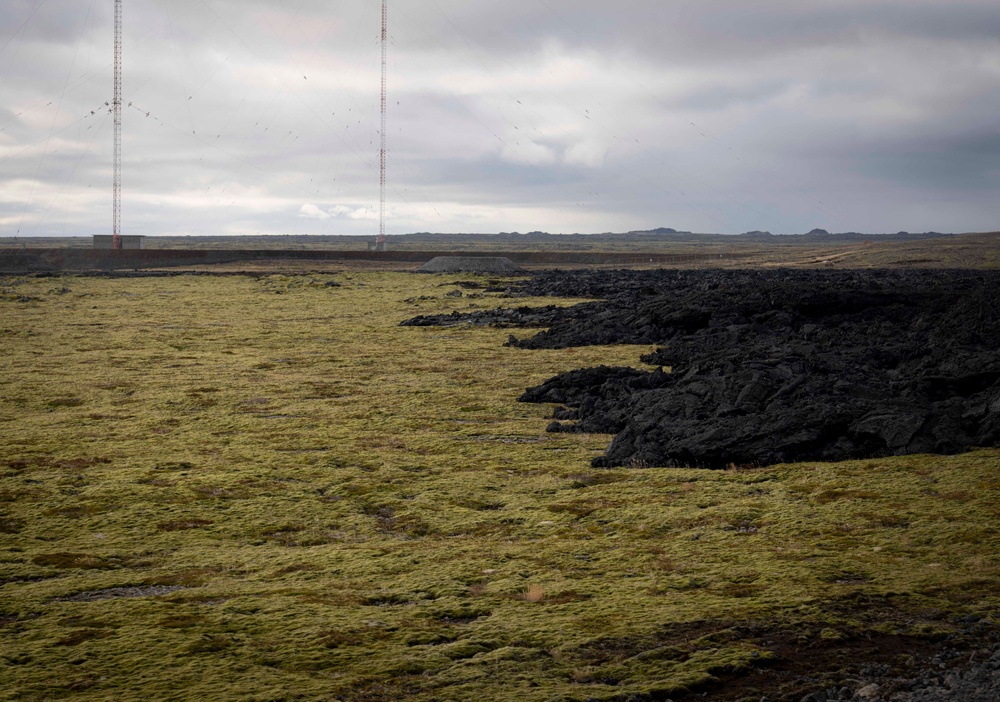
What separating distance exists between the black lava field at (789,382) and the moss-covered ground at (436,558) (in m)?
0.78

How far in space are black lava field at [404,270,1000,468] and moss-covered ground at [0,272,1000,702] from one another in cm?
78

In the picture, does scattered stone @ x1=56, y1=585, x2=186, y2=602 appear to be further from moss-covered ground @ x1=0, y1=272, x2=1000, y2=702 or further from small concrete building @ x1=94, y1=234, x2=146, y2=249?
small concrete building @ x1=94, y1=234, x2=146, y2=249

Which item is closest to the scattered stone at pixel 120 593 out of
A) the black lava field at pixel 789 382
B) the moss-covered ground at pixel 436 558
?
the moss-covered ground at pixel 436 558

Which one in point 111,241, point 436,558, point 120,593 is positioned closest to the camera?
point 120,593

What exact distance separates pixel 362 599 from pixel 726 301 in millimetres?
27805

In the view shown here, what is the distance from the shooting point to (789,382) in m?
16.0

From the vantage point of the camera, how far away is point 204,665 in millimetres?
7129

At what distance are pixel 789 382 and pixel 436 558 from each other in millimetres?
8559

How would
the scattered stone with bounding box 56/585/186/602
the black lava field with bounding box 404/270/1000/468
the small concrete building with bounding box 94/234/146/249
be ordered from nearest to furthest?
the scattered stone with bounding box 56/585/186/602 < the black lava field with bounding box 404/270/1000/468 < the small concrete building with bounding box 94/234/146/249

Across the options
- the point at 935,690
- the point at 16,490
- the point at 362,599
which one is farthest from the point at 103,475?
the point at 935,690

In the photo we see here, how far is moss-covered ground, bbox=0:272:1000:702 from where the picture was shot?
23.3 ft

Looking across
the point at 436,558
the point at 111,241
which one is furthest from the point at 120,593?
the point at 111,241

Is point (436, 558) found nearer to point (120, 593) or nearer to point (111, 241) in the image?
point (120, 593)

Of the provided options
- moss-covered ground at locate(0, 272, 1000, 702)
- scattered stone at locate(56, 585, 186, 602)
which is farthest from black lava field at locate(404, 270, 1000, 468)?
scattered stone at locate(56, 585, 186, 602)
